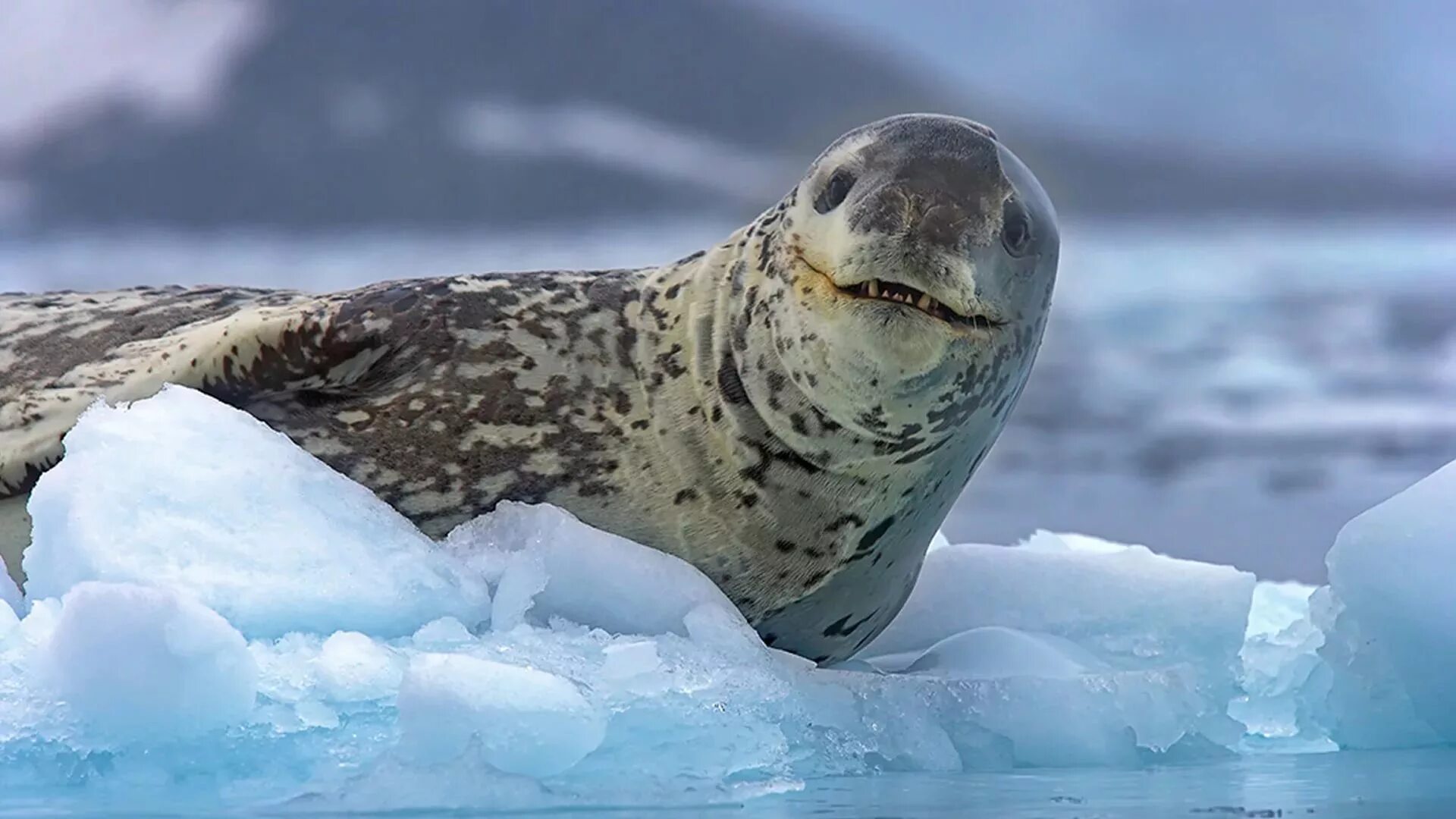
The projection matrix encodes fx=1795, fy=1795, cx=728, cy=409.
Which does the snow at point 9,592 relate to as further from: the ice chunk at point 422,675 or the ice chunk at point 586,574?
the ice chunk at point 586,574

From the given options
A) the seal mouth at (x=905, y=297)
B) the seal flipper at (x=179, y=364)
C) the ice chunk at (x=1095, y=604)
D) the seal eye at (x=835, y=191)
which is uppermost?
the seal eye at (x=835, y=191)

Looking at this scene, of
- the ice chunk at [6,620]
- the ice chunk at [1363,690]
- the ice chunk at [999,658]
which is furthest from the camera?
the ice chunk at [1363,690]

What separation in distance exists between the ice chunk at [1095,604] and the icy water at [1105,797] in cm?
79

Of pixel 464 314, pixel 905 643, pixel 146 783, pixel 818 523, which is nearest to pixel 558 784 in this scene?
pixel 146 783

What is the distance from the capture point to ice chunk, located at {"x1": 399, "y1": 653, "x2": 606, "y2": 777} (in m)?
2.50

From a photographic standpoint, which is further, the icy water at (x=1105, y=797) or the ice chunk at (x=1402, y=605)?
the ice chunk at (x=1402, y=605)

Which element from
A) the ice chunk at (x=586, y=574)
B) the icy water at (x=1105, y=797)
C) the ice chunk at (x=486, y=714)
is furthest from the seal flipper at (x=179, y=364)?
the icy water at (x=1105, y=797)

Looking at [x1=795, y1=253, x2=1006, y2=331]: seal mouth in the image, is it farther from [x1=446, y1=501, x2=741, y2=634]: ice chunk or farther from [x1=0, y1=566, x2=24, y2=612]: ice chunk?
[x1=0, y1=566, x2=24, y2=612]: ice chunk

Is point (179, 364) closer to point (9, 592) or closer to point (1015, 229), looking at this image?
point (9, 592)

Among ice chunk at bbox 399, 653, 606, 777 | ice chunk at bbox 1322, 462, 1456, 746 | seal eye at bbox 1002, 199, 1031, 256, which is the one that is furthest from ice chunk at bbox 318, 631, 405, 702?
ice chunk at bbox 1322, 462, 1456, 746

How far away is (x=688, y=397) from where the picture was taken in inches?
141

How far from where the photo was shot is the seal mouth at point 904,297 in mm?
3010

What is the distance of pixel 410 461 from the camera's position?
3.51m

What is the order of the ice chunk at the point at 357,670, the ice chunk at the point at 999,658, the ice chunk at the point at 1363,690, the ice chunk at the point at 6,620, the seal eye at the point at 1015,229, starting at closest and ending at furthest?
the ice chunk at the point at 357,670
the ice chunk at the point at 6,620
the seal eye at the point at 1015,229
the ice chunk at the point at 999,658
the ice chunk at the point at 1363,690
